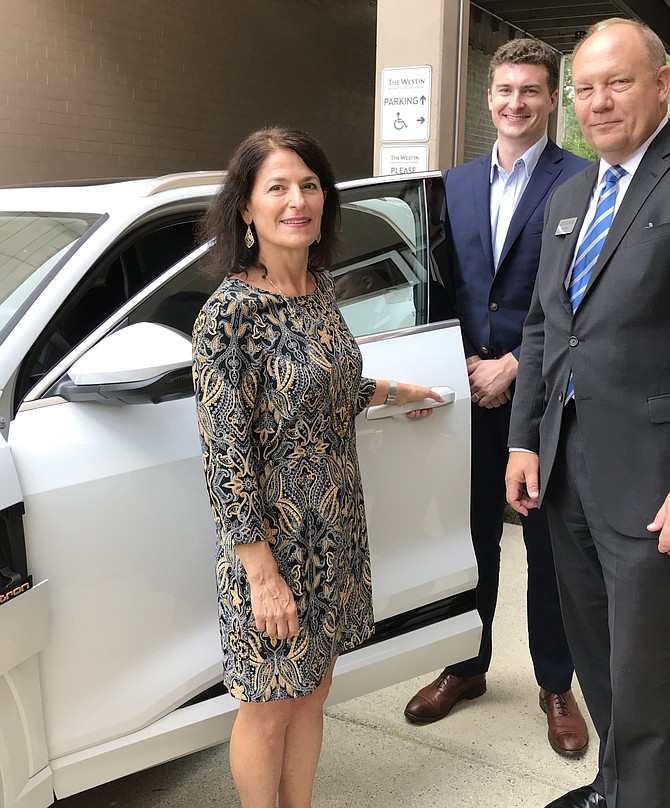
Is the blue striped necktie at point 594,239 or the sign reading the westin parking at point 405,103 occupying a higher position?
the sign reading the westin parking at point 405,103

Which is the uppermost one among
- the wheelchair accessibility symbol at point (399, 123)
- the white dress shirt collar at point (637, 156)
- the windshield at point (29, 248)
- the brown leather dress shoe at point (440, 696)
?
the wheelchair accessibility symbol at point (399, 123)

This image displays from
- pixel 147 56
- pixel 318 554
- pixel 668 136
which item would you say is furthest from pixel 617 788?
pixel 147 56

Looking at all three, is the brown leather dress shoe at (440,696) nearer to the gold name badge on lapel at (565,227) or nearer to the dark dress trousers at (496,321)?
the dark dress trousers at (496,321)

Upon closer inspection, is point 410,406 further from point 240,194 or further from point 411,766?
point 411,766

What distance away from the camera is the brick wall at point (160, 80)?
723cm

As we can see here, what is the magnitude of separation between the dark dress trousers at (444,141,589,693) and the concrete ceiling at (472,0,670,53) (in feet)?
34.7

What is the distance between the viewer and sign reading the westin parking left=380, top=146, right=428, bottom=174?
4.94m

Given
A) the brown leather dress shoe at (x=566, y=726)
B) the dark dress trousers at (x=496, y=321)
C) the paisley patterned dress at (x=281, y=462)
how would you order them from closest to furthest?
1. the paisley patterned dress at (x=281, y=462)
2. the dark dress trousers at (x=496, y=321)
3. the brown leather dress shoe at (x=566, y=726)

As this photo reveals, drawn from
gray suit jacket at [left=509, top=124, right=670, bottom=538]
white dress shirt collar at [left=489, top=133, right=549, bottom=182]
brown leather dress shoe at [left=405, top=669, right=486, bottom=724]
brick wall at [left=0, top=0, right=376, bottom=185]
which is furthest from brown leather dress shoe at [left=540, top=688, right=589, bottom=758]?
brick wall at [left=0, top=0, right=376, bottom=185]

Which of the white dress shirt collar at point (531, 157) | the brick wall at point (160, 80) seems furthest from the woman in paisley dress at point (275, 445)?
the brick wall at point (160, 80)

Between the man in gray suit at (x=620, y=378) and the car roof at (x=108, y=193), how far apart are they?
88 centimetres

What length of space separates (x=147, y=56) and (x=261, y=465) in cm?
768

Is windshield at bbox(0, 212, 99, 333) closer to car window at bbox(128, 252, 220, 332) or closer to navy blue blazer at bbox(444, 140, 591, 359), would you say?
car window at bbox(128, 252, 220, 332)

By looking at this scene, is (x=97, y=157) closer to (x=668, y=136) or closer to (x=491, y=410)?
(x=491, y=410)
